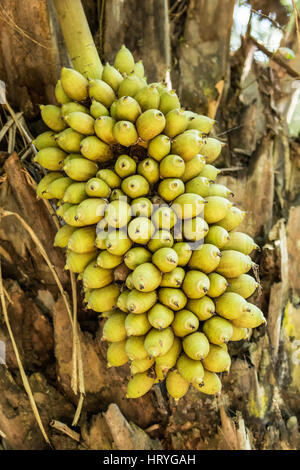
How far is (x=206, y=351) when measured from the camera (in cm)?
132

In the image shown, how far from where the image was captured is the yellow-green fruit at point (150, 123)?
1.45 meters

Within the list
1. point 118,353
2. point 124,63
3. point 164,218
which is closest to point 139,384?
point 118,353

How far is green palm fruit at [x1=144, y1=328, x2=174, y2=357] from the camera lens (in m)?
1.30

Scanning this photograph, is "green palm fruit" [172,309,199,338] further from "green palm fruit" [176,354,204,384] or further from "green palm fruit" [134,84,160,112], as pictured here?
"green palm fruit" [134,84,160,112]

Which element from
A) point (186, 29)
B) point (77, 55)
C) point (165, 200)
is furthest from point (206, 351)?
point (186, 29)

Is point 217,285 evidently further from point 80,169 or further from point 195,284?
point 80,169

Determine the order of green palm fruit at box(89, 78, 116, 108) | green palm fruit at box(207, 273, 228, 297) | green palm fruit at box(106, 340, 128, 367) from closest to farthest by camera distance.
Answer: green palm fruit at box(207, 273, 228, 297), green palm fruit at box(106, 340, 128, 367), green palm fruit at box(89, 78, 116, 108)

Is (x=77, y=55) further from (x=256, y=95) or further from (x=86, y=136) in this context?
(x=256, y=95)

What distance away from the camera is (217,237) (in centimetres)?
148

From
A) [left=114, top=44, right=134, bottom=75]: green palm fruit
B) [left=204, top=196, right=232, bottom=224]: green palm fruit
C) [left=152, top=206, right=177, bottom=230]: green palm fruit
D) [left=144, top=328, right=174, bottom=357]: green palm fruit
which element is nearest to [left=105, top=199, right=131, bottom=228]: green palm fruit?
[left=152, top=206, right=177, bottom=230]: green palm fruit

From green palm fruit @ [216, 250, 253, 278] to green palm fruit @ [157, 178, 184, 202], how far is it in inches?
12.2

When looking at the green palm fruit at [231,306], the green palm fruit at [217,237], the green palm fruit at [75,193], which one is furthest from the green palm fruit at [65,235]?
the green palm fruit at [231,306]

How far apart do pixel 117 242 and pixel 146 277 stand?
182mm

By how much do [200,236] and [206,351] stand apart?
1.40ft
